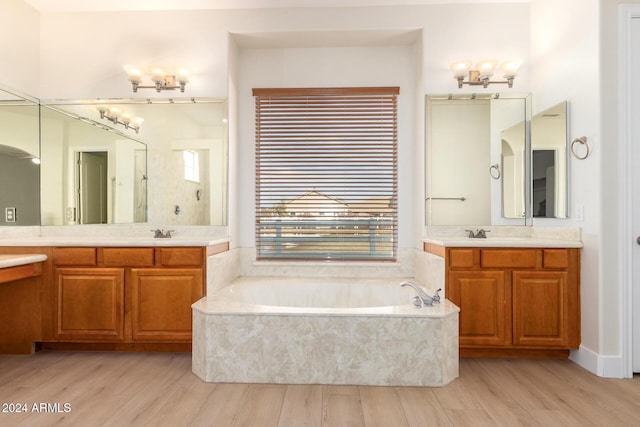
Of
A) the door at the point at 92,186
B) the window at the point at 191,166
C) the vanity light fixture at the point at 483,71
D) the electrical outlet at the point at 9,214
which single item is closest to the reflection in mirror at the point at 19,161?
the electrical outlet at the point at 9,214

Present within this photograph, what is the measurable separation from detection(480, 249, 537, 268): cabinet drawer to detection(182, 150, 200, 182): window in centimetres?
259

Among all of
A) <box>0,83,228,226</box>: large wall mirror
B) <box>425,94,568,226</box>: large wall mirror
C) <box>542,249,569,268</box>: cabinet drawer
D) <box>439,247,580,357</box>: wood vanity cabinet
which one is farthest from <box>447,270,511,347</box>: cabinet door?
<box>0,83,228,226</box>: large wall mirror

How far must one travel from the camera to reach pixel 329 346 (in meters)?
2.37

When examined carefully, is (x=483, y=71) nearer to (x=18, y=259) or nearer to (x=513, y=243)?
(x=513, y=243)

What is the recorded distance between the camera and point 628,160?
2.51 metres

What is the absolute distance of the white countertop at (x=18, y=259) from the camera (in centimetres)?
251

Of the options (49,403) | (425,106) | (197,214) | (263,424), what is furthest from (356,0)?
(49,403)

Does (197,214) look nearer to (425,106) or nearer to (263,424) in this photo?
(263,424)

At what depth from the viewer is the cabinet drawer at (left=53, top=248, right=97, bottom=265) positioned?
2.89m

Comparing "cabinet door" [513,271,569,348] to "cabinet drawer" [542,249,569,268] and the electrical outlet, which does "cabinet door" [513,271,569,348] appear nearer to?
"cabinet drawer" [542,249,569,268]

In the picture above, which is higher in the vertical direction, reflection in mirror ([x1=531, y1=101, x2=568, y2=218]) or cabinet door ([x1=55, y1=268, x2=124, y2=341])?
reflection in mirror ([x1=531, y1=101, x2=568, y2=218])

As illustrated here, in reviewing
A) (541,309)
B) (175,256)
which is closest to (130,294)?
(175,256)

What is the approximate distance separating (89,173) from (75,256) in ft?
3.16

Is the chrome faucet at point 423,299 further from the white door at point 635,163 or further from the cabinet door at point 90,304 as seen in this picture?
the cabinet door at point 90,304
